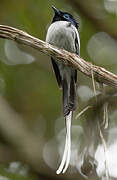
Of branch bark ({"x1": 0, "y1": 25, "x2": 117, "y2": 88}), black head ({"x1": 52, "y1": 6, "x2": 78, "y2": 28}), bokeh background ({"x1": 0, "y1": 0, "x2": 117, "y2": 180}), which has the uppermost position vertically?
branch bark ({"x1": 0, "y1": 25, "x2": 117, "y2": 88})

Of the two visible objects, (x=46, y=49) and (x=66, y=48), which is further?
(x=66, y=48)

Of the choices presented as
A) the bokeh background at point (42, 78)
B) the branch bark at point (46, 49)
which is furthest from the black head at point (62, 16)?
the branch bark at point (46, 49)

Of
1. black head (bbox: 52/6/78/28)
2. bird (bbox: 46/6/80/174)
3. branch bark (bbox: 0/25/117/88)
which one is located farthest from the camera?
black head (bbox: 52/6/78/28)

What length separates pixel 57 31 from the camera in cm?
402

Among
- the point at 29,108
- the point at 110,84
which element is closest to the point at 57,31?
the point at 29,108

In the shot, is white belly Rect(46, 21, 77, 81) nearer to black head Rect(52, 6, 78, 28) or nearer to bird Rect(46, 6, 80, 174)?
bird Rect(46, 6, 80, 174)

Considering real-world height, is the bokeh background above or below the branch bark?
below

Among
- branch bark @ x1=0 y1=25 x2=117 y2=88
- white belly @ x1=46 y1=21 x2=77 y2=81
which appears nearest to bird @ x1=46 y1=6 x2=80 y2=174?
white belly @ x1=46 y1=21 x2=77 y2=81

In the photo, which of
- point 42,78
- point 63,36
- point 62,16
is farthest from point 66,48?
point 42,78

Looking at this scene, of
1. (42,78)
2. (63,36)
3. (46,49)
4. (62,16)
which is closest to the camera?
(46,49)

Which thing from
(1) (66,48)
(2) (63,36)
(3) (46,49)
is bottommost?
(1) (66,48)

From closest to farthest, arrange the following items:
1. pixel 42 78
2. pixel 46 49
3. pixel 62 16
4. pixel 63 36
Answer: pixel 46 49 → pixel 63 36 → pixel 62 16 → pixel 42 78

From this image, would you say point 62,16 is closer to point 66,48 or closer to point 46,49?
point 66,48

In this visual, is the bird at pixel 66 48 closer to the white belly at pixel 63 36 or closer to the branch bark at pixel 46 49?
the white belly at pixel 63 36
